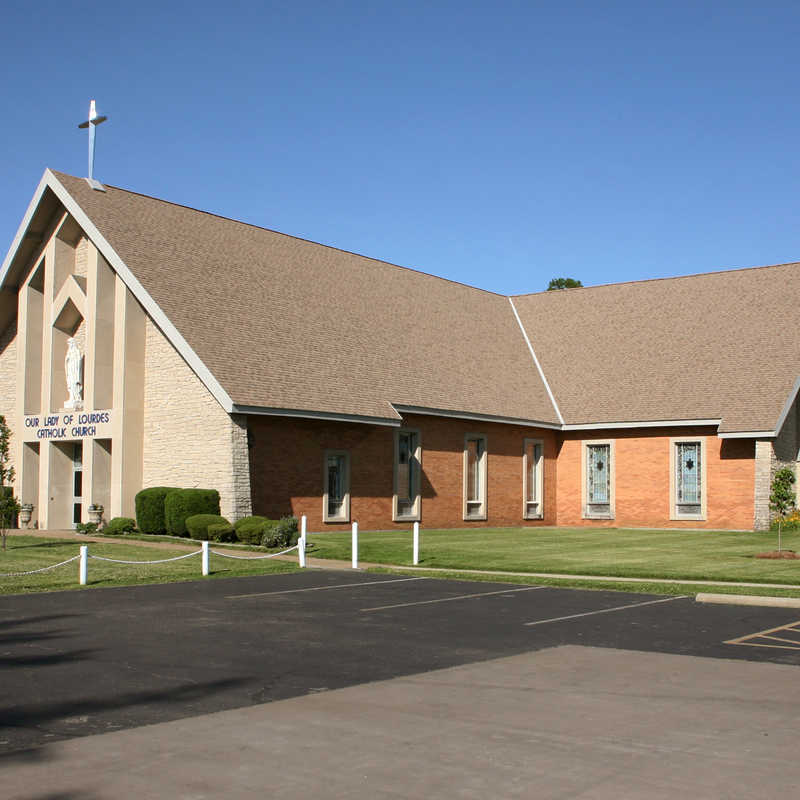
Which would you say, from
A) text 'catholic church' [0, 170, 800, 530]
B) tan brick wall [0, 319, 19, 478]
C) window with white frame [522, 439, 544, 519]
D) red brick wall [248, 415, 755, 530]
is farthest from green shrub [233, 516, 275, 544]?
window with white frame [522, 439, 544, 519]

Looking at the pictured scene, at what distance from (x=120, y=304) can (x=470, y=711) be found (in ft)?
84.0

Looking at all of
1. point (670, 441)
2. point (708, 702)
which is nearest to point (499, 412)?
point (670, 441)

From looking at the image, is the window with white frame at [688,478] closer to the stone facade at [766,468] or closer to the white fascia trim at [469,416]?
the stone facade at [766,468]

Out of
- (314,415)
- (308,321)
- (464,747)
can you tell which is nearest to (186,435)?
(314,415)

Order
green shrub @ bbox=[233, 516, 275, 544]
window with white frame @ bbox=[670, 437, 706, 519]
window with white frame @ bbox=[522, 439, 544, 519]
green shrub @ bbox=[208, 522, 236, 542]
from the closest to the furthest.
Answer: green shrub @ bbox=[233, 516, 275, 544], green shrub @ bbox=[208, 522, 236, 542], window with white frame @ bbox=[670, 437, 706, 519], window with white frame @ bbox=[522, 439, 544, 519]

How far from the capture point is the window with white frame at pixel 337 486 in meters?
31.8

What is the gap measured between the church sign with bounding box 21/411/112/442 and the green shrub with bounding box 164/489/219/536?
175 inches

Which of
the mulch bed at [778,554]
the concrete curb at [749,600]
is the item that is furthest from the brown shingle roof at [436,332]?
the concrete curb at [749,600]

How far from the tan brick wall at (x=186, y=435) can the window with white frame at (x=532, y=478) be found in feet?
45.2

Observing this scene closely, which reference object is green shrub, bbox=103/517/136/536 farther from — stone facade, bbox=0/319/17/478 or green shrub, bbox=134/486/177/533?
stone facade, bbox=0/319/17/478

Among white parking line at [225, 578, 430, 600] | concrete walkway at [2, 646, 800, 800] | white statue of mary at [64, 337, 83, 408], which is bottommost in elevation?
white parking line at [225, 578, 430, 600]

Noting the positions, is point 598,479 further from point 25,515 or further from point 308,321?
point 25,515

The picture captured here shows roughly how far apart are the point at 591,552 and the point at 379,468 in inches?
346

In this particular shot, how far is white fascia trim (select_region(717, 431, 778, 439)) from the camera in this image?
110ft
